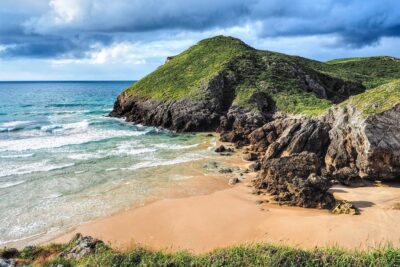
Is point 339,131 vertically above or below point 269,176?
above

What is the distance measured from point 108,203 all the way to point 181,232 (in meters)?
6.48

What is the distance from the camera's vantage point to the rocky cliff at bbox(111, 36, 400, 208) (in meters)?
25.3

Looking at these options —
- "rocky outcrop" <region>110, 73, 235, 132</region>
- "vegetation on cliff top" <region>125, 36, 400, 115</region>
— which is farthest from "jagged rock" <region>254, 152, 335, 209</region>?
"rocky outcrop" <region>110, 73, 235, 132</region>

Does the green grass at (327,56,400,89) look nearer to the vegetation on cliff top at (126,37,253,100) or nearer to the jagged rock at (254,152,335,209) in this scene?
the vegetation on cliff top at (126,37,253,100)

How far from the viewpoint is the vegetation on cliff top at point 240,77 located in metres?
52.7

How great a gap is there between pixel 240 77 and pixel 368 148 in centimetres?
3469

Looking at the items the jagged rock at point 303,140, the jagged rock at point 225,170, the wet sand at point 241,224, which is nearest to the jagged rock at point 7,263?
the wet sand at point 241,224

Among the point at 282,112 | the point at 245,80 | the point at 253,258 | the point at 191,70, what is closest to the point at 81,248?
the point at 253,258

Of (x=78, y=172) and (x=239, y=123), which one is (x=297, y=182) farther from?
(x=239, y=123)

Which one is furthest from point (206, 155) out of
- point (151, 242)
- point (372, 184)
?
point (151, 242)

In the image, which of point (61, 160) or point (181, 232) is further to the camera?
point (61, 160)

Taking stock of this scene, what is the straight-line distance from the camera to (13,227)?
2116cm

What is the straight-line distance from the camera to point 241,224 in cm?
2070

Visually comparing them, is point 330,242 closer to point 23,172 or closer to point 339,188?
point 339,188
